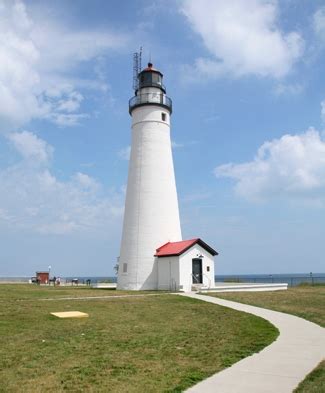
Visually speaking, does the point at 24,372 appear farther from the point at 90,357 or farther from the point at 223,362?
the point at 223,362

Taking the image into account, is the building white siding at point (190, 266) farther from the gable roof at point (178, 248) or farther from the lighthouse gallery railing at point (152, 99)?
the lighthouse gallery railing at point (152, 99)

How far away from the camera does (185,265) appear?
29766mm

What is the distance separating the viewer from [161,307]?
1844cm

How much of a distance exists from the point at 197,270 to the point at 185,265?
Answer: 1444 mm

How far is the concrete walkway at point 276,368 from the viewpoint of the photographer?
643 cm

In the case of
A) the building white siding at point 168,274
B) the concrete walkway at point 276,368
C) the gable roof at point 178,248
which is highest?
the gable roof at point 178,248

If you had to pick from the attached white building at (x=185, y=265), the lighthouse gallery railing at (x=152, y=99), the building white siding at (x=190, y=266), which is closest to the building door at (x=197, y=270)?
the attached white building at (x=185, y=265)

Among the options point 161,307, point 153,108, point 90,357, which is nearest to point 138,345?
point 90,357

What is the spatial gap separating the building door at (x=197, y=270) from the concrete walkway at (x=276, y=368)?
61.9 ft

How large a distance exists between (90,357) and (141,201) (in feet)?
75.6

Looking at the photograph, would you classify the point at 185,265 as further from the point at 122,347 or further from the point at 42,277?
the point at 42,277

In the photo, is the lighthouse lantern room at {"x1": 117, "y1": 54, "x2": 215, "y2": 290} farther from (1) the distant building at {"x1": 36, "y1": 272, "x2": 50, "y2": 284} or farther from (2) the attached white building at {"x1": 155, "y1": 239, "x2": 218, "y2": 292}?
(1) the distant building at {"x1": 36, "y1": 272, "x2": 50, "y2": 284}

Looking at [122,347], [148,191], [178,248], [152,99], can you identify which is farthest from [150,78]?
[122,347]

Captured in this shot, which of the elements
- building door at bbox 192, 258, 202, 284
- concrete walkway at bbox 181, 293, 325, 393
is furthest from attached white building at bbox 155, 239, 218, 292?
concrete walkway at bbox 181, 293, 325, 393
